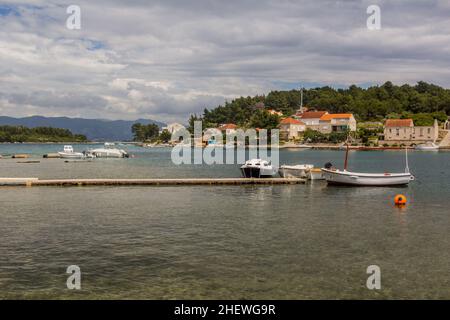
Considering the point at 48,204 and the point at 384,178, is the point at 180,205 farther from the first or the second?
the point at 384,178

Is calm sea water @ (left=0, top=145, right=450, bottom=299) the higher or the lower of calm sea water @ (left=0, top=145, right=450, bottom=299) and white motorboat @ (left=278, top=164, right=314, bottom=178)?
the lower

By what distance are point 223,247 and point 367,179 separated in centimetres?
4178

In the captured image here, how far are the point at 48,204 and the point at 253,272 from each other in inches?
1199

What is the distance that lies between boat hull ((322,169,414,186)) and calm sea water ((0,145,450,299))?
13526mm

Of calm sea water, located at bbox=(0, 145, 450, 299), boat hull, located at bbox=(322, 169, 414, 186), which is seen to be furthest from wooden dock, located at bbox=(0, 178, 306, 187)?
calm sea water, located at bbox=(0, 145, 450, 299)

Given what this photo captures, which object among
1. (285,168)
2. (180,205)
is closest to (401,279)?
(180,205)

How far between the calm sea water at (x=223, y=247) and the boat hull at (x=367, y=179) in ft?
44.4

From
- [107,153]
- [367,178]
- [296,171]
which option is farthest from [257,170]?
[107,153]

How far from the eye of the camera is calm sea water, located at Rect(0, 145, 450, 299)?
68.5ft

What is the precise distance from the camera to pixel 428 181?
243 ft

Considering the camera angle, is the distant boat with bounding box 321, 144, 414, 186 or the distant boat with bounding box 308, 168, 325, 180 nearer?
the distant boat with bounding box 321, 144, 414, 186

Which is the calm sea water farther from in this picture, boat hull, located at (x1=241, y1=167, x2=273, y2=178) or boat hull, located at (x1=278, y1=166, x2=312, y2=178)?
boat hull, located at (x1=278, y1=166, x2=312, y2=178)

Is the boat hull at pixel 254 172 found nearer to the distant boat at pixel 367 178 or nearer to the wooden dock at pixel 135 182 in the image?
the wooden dock at pixel 135 182

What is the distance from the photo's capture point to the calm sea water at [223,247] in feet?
68.5
